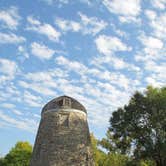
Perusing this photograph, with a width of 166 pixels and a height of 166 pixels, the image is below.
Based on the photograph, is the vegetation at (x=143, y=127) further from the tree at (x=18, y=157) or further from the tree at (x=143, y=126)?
the tree at (x=18, y=157)

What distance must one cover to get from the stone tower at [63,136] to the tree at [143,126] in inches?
138

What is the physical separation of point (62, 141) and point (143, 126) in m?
6.97

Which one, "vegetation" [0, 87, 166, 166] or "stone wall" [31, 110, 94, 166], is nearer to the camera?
"stone wall" [31, 110, 94, 166]

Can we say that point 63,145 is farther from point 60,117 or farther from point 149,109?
point 149,109

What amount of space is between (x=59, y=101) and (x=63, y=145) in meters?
3.79

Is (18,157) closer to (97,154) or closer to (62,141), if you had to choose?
(97,154)

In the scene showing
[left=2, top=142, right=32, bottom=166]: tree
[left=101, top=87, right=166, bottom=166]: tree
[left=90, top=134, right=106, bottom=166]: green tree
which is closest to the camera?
[left=101, top=87, right=166, bottom=166]: tree

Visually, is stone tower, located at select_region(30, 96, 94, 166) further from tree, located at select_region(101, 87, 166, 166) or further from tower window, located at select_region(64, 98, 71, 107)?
tree, located at select_region(101, 87, 166, 166)

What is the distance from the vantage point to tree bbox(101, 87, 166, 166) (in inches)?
917

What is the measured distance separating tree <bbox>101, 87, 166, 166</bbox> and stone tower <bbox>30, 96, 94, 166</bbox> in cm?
351

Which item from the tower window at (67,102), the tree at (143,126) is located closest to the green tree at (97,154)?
the tree at (143,126)

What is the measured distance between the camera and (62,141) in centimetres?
2164

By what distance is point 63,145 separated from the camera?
21500 millimetres

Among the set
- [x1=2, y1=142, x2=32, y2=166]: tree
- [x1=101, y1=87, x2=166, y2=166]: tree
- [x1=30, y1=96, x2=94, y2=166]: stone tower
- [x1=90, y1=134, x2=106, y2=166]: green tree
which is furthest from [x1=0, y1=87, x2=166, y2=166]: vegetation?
[x1=2, y1=142, x2=32, y2=166]: tree
